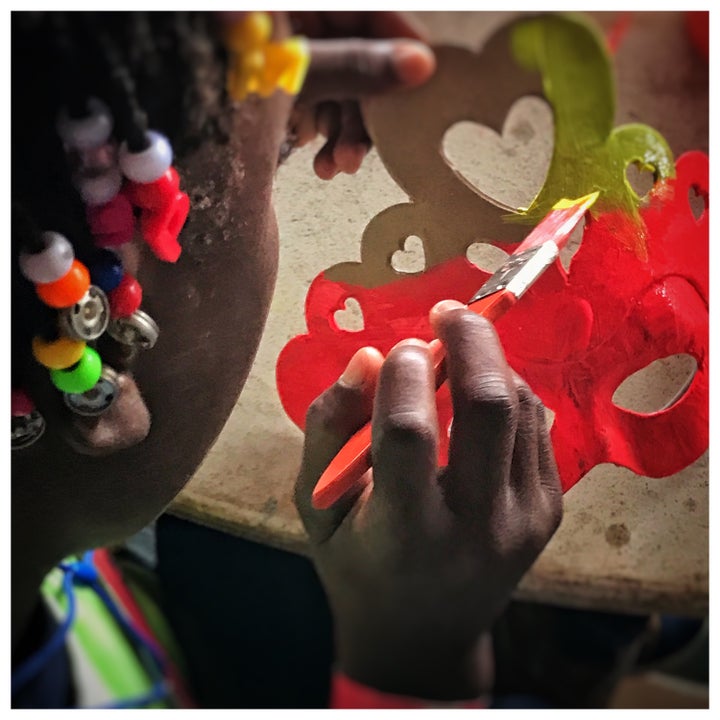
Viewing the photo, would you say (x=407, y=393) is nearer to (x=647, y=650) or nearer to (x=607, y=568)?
(x=607, y=568)

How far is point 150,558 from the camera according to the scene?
584 millimetres

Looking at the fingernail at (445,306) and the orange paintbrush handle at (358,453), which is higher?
the fingernail at (445,306)

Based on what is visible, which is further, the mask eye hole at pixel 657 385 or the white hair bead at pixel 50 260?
the mask eye hole at pixel 657 385

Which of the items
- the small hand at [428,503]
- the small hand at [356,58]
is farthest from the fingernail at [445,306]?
the small hand at [356,58]

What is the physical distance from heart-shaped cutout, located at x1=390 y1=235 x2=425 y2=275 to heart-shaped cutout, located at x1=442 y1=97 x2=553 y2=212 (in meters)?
0.04

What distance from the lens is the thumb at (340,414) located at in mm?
414

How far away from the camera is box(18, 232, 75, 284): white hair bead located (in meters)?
0.35

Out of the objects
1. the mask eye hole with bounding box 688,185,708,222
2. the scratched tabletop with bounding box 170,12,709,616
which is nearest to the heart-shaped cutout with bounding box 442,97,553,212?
the scratched tabletop with bounding box 170,12,709,616

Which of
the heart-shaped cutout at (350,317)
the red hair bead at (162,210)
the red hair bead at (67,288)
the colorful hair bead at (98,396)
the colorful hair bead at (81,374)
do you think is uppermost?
the red hair bead at (162,210)

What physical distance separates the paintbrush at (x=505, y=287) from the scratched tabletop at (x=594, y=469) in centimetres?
2

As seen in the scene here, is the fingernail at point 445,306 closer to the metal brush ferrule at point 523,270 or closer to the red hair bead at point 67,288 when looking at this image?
the metal brush ferrule at point 523,270
